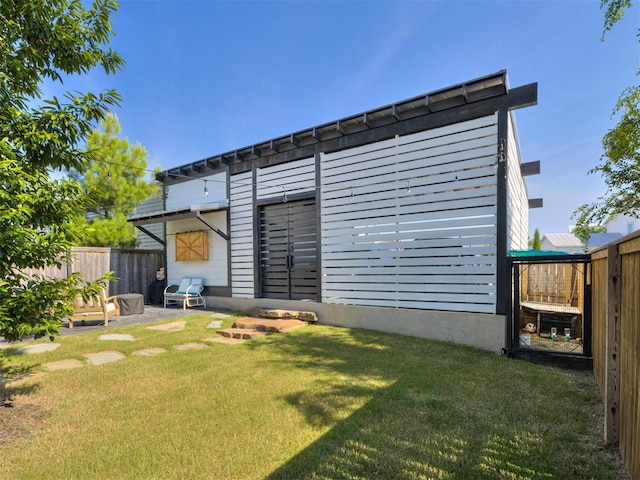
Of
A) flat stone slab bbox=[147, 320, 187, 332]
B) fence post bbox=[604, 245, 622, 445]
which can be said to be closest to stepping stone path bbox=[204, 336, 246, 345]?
flat stone slab bbox=[147, 320, 187, 332]

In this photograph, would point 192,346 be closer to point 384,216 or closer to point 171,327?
point 171,327

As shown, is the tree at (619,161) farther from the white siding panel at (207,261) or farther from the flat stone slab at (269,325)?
the white siding panel at (207,261)

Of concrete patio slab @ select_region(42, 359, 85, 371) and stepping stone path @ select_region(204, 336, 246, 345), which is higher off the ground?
concrete patio slab @ select_region(42, 359, 85, 371)

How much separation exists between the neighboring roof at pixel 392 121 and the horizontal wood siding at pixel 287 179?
20 centimetres

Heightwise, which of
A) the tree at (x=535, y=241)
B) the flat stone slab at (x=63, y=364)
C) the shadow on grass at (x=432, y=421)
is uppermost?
the tree at (x=535, y=241)

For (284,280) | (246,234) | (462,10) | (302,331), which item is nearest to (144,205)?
(246,234)

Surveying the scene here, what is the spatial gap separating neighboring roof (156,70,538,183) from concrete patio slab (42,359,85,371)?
5.60m

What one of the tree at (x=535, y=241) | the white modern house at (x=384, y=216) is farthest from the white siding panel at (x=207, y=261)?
the tree at (x=535, y=241)

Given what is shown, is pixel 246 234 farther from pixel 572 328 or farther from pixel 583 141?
pixel 583 141

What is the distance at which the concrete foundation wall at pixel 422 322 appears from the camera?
5.03 metres

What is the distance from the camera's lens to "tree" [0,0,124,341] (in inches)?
96.8

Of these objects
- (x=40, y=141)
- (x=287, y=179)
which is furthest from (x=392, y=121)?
(x=40, y=141)

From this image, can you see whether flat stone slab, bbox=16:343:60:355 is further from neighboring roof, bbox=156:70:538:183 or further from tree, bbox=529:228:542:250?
tree, bbox=529:228:542:250

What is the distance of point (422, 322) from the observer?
18.7 ft
